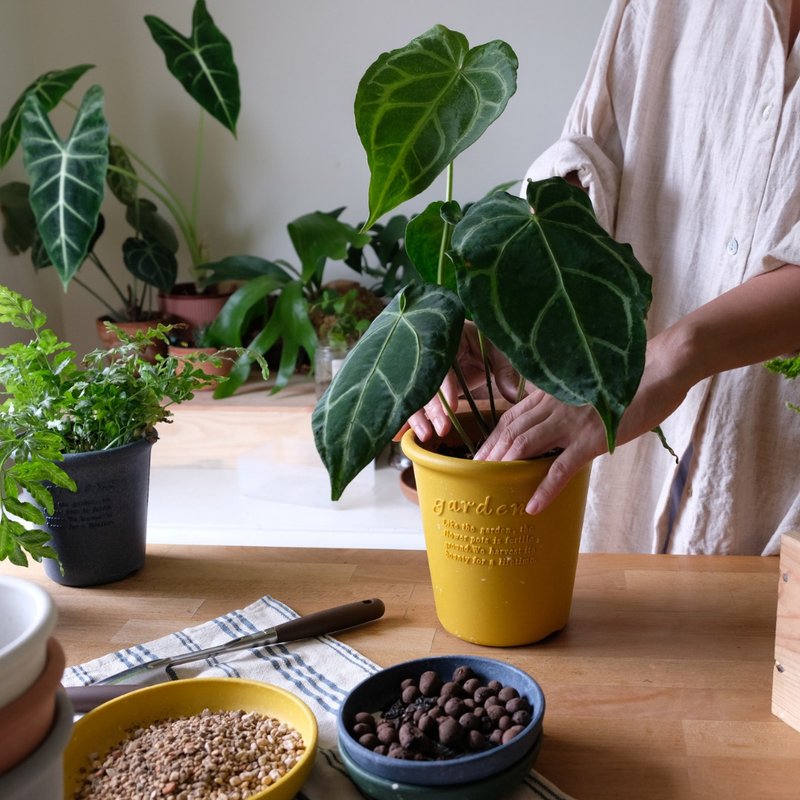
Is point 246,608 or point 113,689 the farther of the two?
point 246,608

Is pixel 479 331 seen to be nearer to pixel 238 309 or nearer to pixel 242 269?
pixel 238 309

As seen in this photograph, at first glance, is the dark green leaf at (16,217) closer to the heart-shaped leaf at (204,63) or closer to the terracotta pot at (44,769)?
the heart-shaped leaf at (204,63)

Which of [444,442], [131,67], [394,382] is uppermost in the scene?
[131,67]

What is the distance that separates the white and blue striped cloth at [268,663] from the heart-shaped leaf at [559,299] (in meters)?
0.34

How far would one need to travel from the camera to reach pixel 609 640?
0.88m

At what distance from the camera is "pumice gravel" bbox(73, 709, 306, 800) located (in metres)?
0.66

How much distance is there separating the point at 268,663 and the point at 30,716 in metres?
0.46

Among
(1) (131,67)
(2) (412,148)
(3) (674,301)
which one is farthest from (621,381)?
(1) (131,67)

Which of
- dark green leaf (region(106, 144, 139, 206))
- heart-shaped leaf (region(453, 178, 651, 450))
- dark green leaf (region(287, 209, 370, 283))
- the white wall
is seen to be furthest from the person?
dark green leaf (region(106, 144, 139, 206))

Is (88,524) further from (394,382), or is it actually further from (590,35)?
(590,35)

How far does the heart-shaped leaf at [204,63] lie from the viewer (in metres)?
2.20

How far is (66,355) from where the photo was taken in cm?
100

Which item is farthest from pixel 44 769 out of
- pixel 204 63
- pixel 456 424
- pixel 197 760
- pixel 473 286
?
pixel 204 63

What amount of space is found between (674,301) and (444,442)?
56 cm
